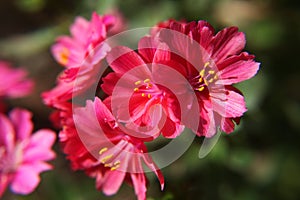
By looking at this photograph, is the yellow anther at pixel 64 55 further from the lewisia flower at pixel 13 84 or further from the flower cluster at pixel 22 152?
the lewisia flower at pixel 13 84

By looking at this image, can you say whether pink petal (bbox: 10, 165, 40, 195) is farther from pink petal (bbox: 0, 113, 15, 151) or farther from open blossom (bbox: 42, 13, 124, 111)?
open blossom (bbox: 42, 13, 124, 111)

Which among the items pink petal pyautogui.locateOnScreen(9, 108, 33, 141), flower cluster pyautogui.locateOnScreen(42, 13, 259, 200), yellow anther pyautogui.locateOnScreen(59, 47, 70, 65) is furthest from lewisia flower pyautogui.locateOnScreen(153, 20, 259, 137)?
pink petal pyautogui.locateOnScreen(9, 108, 33, 141)

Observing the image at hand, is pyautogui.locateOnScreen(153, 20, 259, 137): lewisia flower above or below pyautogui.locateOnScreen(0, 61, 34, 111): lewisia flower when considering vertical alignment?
above

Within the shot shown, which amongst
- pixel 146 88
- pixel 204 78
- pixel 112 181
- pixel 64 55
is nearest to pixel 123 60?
pixel 146 88

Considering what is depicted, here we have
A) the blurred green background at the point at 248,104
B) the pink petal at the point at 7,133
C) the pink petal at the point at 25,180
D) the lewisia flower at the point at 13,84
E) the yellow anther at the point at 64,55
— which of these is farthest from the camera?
the lewisia flower at the point at 13,84

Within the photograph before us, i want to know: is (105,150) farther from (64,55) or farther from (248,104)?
(248,104)

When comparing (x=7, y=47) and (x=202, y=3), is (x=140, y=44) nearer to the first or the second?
(x=202, y=3)

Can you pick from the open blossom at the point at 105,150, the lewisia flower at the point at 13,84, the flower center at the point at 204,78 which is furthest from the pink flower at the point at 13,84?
the flower center at the point at 204,78
